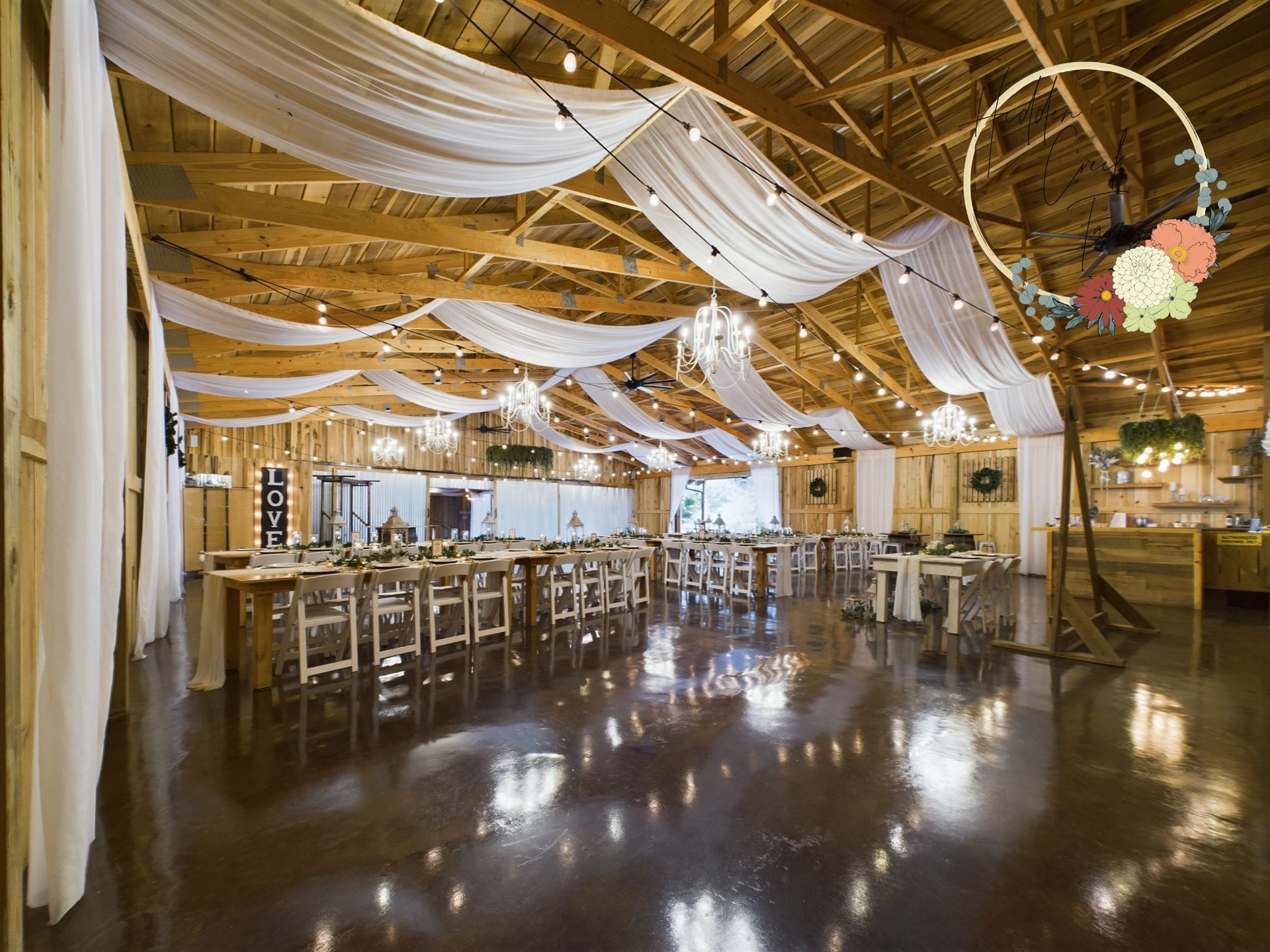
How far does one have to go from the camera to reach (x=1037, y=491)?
12.5 meters

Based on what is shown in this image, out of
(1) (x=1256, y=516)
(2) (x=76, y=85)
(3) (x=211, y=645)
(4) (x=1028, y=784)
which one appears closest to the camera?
(2) (x=76, y=85)

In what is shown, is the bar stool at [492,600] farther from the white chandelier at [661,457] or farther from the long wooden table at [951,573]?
the white chandelier at [661,457]

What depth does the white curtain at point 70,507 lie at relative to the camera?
65.9 inches

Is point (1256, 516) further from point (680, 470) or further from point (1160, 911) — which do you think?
point (680, 470)

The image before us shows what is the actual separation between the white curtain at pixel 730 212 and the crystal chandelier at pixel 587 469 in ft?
34.2

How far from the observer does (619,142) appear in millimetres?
3910

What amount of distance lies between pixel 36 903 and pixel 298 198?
4420mm

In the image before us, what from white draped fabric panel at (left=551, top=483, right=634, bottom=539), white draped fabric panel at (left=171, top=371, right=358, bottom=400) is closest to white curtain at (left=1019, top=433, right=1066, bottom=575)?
white draped fabric panel at (left=551, top=483, right=634, bottom=539)

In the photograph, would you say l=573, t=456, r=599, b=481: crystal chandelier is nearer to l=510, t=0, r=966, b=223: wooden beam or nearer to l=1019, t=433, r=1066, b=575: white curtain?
l=1019, t=433, r=1066, b=575: white curtain

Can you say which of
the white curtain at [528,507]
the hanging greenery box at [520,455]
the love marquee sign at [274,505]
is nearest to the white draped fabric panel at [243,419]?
the love marquee sign at [274,505]

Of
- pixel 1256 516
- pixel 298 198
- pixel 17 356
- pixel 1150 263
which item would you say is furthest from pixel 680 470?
pixel 17 356

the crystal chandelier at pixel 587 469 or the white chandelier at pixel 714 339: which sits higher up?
the white chandelier at pixel 714 339

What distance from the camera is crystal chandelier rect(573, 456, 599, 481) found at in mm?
16062

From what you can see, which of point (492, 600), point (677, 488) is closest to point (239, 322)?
point (492, 600)
